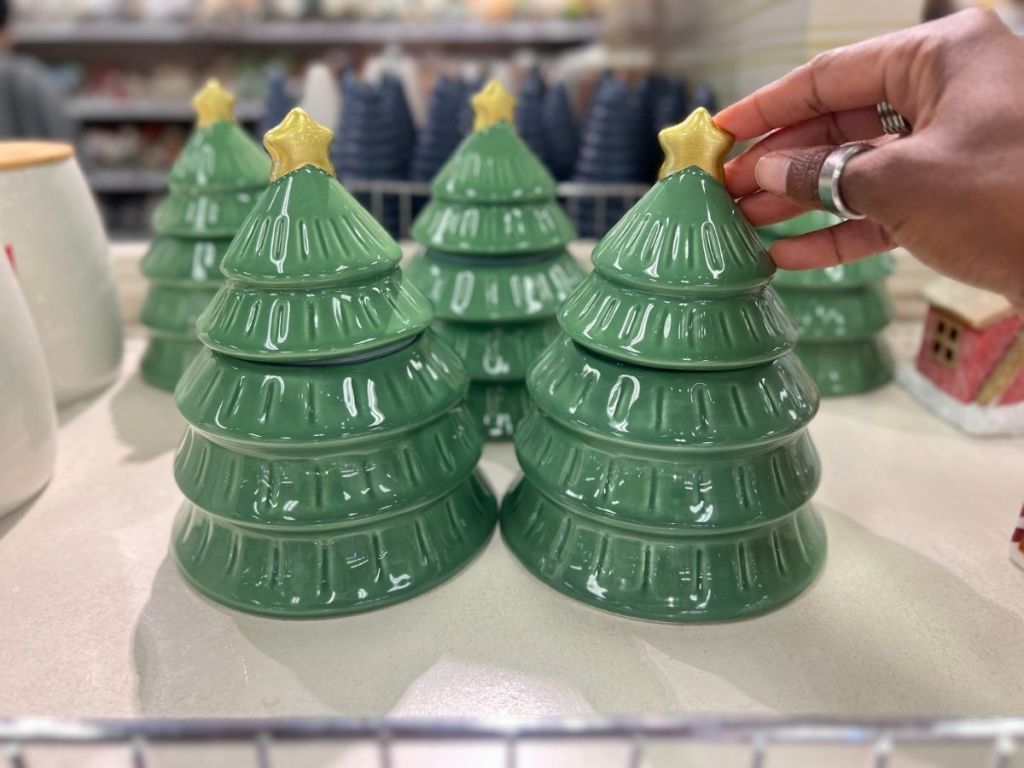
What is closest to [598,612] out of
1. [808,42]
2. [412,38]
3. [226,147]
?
[226,147]

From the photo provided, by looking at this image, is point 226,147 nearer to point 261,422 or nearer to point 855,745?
point 261,422

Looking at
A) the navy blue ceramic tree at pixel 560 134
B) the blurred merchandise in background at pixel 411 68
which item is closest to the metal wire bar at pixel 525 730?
the blurred merchandise in background at pixel 411 68

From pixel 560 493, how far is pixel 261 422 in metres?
0.25

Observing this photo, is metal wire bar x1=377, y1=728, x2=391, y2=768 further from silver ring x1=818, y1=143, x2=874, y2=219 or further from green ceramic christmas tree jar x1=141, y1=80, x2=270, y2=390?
green ceramic christmas tree jar x1=141, y1=80, x2=270, y2=390

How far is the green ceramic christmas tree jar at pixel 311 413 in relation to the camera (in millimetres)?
695

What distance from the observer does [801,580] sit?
2.54 ft

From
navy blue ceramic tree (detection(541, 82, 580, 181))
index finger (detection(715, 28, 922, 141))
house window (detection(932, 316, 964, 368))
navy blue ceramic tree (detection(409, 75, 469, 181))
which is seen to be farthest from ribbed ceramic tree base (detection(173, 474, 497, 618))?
navy blue ceramic tree (detection(541, 82, 580, 181))

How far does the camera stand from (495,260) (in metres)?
1.00

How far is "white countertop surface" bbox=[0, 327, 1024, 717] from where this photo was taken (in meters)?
0.65

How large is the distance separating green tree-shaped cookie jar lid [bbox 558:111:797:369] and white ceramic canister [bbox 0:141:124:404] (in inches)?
28.6

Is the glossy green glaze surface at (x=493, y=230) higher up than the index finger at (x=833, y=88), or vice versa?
the index finger at (x=833, y=88)

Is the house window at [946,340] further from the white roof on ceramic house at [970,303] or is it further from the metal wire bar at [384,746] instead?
the metal wire bar at [384,746]

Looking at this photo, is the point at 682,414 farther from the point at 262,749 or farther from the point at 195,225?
the point at 195,225

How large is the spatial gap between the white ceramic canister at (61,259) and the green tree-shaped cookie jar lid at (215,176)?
115mm
